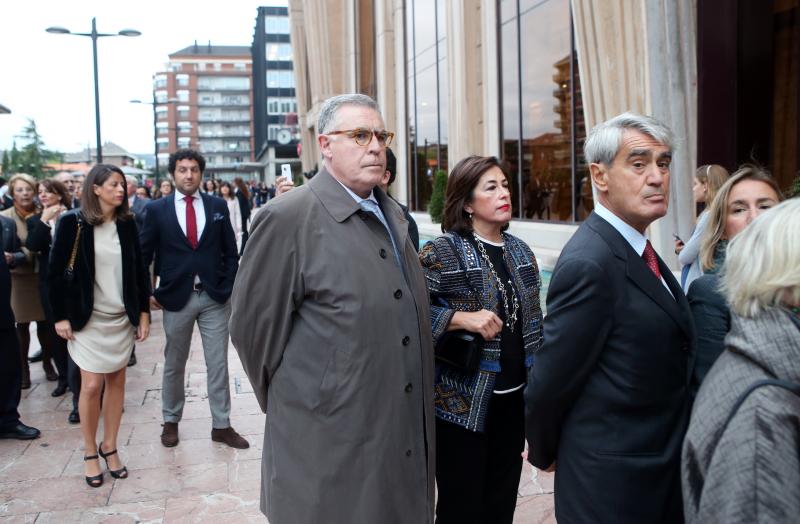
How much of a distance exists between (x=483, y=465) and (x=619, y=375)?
1.14 metres

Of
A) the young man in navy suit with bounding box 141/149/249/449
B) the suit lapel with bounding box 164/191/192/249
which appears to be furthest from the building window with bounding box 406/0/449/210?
the suit lapel with bounding box 164/191/192/249

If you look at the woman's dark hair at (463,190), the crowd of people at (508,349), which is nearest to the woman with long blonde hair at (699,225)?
the crowd of people at (508,349)

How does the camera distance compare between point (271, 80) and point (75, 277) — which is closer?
point (75, 277)

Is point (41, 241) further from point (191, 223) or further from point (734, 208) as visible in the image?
point (734, 208)

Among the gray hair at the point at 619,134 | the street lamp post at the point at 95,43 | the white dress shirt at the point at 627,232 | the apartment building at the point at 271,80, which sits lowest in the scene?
the white dress shirt at the point at 627,232

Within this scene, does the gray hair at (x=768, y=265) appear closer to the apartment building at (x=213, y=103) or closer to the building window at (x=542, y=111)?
the building window at (x=542, y=111)

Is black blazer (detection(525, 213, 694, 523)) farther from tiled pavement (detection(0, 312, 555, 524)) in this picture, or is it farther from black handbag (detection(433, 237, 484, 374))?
tiled pavement (detection(0, 312, 555, 524))

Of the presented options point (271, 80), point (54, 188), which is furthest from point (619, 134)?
point (271, 80)

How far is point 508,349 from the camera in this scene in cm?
312

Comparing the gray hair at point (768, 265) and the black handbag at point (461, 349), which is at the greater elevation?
the gray hair at point (768, 265)

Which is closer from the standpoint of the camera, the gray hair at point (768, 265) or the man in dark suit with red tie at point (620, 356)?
the gray hair at point (768, 265)

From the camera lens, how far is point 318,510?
2510 millimetres

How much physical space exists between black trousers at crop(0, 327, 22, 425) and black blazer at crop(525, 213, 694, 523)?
5322 millimetres

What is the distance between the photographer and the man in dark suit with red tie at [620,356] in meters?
2.12
